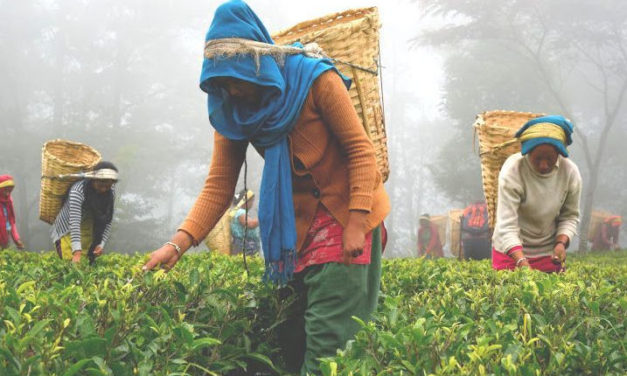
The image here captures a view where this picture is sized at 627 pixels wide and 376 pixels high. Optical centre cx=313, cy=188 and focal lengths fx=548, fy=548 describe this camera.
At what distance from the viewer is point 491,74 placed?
26062 mm

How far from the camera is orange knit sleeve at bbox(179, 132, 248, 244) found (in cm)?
265

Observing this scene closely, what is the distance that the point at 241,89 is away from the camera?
232 centimetres

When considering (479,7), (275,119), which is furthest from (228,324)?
(479,7)

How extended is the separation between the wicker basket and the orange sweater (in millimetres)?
485

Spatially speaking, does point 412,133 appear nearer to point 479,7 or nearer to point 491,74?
point 491,74

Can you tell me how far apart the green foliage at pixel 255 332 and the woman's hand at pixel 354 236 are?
26cm

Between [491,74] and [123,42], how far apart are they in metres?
21.7

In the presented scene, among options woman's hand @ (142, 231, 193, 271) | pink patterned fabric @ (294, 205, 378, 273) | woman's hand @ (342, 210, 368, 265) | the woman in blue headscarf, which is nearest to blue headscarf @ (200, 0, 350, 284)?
the woman in blue headscarf

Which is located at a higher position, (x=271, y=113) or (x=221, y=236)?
(x=271, y=113)

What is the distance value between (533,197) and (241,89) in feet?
9.25

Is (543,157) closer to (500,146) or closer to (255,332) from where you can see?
(500,146)

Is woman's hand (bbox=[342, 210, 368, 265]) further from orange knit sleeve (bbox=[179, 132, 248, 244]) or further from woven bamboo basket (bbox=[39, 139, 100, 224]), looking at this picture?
woven bamboo basket (bbox=[39, 139, 100, 224])

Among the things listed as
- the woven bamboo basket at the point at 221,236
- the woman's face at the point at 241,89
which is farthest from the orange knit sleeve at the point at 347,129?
the woven bamboo basket at the point at 221,236

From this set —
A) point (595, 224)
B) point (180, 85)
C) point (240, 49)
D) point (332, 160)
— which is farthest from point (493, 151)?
point (180, 85)
